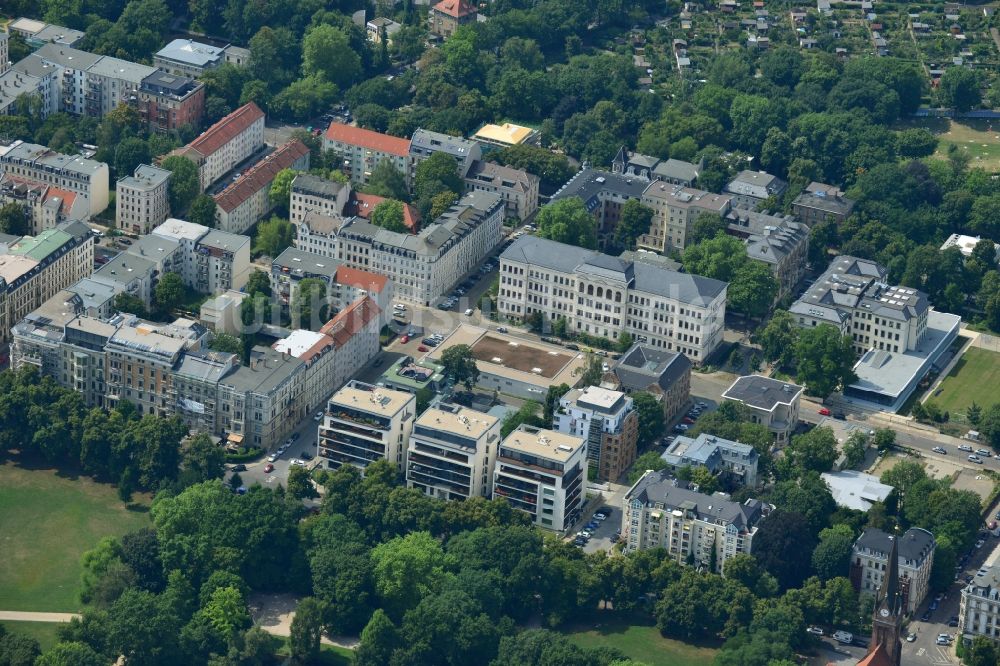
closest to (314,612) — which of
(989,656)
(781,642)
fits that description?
(781,642)

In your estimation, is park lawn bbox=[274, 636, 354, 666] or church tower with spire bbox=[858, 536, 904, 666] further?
park lawn bbox=[274, 636, 354, 666]

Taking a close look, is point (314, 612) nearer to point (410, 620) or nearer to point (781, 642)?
point (410, 620)

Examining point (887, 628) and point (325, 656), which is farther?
point (325, 656)

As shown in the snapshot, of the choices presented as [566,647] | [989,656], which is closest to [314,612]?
[566,647]

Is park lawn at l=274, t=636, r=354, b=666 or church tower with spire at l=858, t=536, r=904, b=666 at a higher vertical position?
church tower with spire at l=858, t=536, r=904, b=666

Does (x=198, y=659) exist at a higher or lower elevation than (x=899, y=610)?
lower

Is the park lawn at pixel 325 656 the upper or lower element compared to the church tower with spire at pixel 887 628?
lower

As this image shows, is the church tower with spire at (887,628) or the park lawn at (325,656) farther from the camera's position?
the park lawn at (325,656)

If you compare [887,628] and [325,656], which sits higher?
[887,628]
